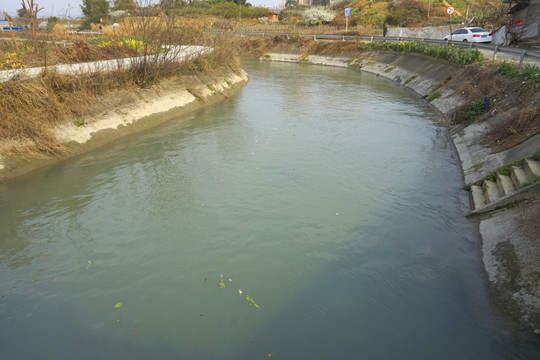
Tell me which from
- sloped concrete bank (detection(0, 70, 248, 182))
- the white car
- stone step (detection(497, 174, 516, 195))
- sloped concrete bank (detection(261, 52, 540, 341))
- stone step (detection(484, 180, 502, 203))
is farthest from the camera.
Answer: the white car

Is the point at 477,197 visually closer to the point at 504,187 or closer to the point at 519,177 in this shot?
the point at 504,187

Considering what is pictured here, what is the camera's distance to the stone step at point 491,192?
1035cm

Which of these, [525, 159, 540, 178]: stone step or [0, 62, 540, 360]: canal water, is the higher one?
[525, 159, 540, 178]: stone step

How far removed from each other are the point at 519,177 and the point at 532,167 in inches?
15.4

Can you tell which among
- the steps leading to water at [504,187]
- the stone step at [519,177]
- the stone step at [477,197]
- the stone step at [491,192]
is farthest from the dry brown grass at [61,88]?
the stone step at [519,177]

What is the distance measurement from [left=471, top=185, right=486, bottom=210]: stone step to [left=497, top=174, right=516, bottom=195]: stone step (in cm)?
56

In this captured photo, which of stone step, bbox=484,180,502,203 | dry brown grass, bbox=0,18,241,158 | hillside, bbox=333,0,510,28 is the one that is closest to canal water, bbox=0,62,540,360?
stone step, bbox=484,180,502,203

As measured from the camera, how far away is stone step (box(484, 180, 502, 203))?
10345mm

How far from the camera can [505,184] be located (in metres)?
10.4

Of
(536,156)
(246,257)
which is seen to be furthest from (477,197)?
(246,257)

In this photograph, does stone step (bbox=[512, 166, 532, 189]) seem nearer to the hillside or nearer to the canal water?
the canal water

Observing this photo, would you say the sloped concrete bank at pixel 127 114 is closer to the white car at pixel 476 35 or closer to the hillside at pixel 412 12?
the white car at pixel 476 35

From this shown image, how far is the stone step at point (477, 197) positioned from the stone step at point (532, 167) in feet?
4.52

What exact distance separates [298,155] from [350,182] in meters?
3.16
